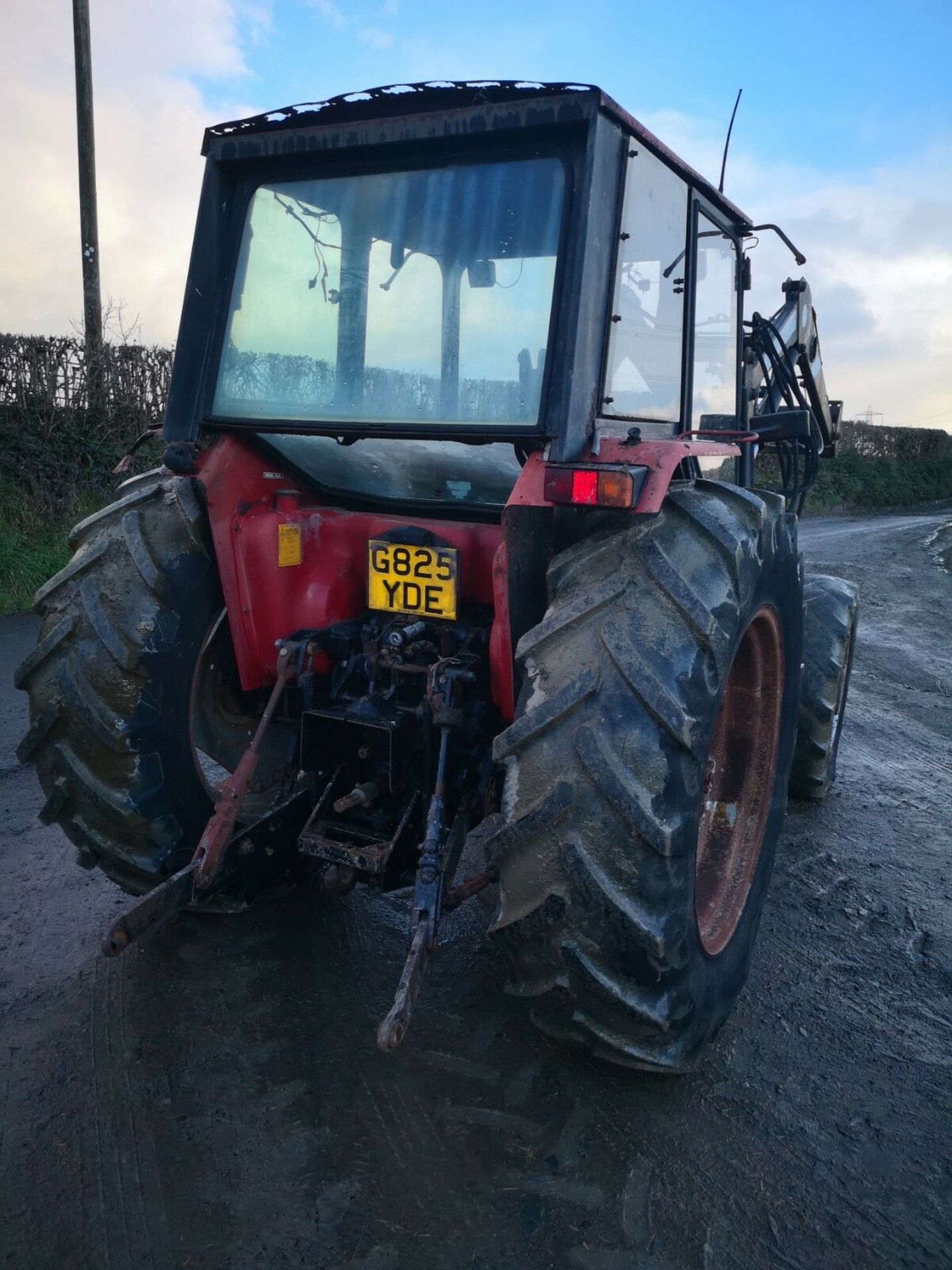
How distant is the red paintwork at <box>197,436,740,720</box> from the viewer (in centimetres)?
292

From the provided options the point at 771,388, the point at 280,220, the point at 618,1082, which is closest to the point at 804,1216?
the point at 618,1082

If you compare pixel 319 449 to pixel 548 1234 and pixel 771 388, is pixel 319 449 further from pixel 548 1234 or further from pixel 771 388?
pixel 771 388

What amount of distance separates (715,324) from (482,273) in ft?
4.49

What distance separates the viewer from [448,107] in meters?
2.59

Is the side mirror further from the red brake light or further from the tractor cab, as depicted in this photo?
the red brake light

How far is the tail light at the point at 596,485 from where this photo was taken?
2.27 meters

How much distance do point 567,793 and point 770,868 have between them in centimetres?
132

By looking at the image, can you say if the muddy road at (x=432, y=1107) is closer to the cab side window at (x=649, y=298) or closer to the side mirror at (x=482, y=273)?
the cab side window at (x=649, y=298)

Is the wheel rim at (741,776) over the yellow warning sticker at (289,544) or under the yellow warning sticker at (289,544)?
under

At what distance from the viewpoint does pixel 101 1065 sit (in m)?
2.60

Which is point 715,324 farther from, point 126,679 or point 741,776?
point 126,679

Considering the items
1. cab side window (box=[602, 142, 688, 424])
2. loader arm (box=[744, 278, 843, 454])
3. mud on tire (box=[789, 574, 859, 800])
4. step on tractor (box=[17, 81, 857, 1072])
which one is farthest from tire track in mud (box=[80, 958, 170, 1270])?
loader arm (box=[744, 278, 843, 454])

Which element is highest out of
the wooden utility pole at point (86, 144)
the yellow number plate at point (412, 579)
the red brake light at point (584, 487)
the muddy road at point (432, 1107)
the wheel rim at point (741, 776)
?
the wooden utility pole at point (86, 144)

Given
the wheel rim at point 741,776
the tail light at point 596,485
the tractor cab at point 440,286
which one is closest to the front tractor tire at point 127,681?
the tractor cab at point 440,286
